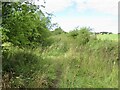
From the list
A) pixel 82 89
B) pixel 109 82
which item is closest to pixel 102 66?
pixel 109 82

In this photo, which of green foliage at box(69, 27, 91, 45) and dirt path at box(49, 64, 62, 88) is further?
green foliage at box(69, 27, 91, 45)

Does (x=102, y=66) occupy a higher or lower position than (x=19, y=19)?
lower

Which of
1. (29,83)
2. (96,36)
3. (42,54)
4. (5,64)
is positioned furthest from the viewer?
(96,36)

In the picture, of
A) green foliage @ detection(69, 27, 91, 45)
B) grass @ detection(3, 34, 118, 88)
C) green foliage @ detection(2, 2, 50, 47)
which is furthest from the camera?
green foliage @ detection(69, 27, 91, 45)

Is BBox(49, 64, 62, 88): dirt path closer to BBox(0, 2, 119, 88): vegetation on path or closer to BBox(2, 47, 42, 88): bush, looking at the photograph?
BBox(0, 2, 119, 88): vegetation on path

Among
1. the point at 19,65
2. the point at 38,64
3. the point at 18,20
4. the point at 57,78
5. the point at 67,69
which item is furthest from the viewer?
the point at 38,64

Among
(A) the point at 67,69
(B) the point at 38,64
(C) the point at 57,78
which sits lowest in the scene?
(C) the point at 57,78

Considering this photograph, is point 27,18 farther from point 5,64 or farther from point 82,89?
point 82,89

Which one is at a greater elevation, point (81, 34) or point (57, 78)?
point (81, 34)

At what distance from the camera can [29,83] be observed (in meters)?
5.26

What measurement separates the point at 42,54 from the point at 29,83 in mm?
2041

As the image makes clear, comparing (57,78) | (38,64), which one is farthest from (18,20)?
(57,78)

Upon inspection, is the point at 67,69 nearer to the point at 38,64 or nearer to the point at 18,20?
the point at 38,64

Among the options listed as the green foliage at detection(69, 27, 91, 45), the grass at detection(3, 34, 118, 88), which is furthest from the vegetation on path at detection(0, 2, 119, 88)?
the green foliage at detection(69, 27, 91, 45)
